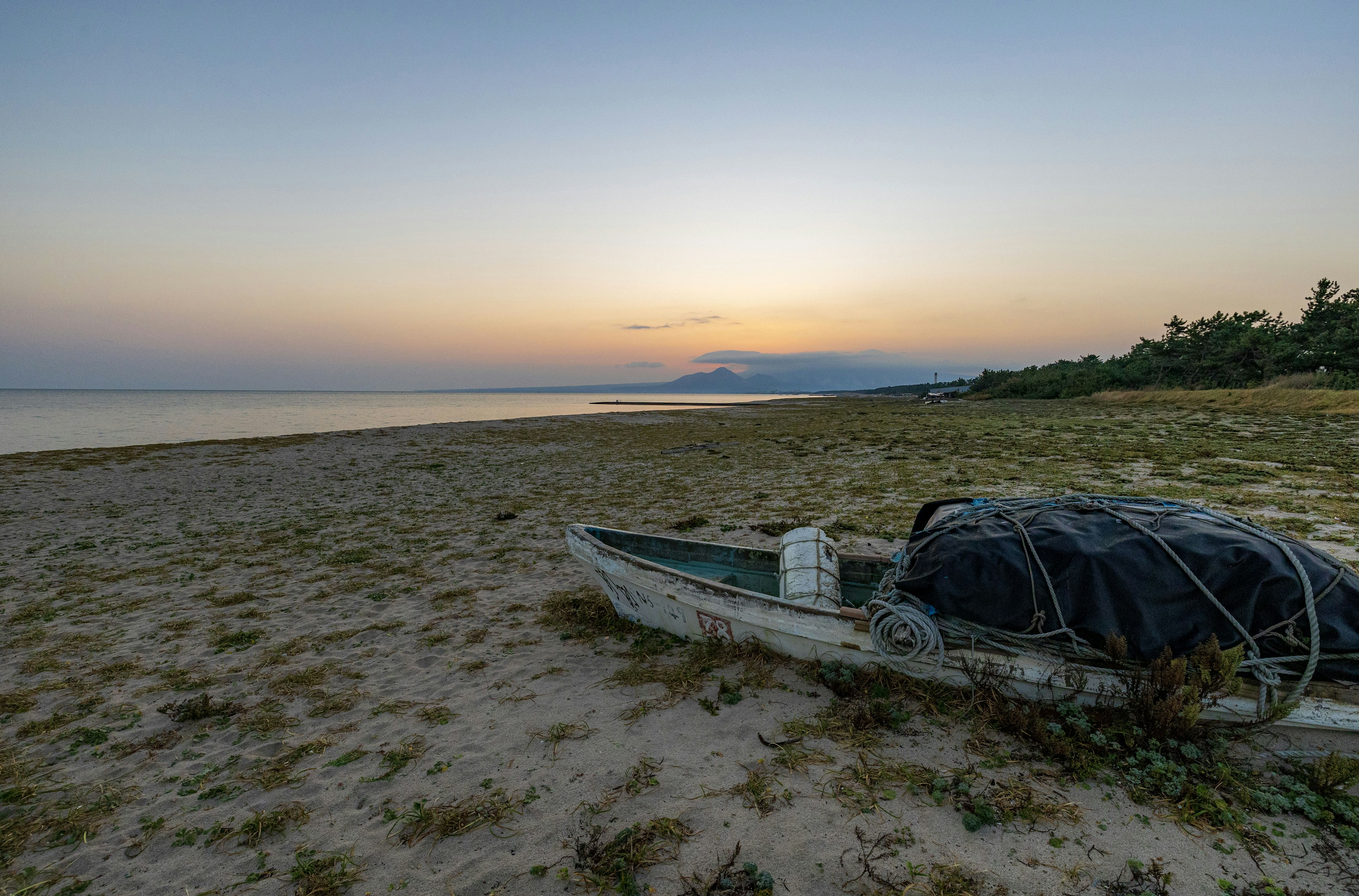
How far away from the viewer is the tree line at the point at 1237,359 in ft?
131

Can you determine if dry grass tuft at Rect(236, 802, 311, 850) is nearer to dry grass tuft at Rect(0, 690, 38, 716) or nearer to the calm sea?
dry grass tuft at Rect(0, 690, 38, 716)

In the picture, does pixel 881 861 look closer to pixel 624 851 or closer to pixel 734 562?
pixel 624 851

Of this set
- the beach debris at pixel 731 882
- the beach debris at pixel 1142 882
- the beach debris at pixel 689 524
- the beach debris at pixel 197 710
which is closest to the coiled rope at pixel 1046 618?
the beach debris at pixel 1142 882

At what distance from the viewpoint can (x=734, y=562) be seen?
7133 millimetres

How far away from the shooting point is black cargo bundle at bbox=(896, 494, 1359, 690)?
3689 millimetres

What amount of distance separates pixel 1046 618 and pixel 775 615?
7.00 feet

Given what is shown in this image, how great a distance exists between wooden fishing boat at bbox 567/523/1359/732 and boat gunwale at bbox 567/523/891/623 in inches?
0.4

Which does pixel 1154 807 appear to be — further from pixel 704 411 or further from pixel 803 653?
pixel 704 411

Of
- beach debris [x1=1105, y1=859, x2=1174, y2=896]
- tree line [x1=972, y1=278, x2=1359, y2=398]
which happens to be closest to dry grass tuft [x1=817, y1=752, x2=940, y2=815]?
beach debris [x1=1105, y1=859, x2=1174, y2=896]

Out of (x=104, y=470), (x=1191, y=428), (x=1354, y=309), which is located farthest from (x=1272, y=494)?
(x=1354, y=309)

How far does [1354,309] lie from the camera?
1591 inches

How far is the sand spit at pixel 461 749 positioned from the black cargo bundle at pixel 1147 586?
2.70ft

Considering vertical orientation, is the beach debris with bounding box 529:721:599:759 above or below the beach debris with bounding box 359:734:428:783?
above

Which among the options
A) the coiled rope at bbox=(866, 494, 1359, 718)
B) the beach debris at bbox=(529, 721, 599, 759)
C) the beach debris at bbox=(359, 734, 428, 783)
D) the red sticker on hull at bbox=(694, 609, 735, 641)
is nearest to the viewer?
the coiled rope at bbox=(866, 494, 1359, 718)
